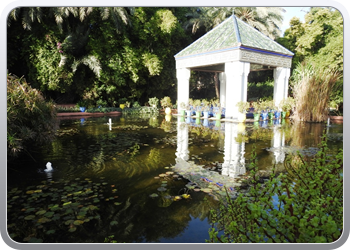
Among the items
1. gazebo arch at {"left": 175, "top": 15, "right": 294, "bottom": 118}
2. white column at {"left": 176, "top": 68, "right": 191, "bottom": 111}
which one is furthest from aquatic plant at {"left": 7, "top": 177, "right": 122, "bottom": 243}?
white column at {"left": 176, "top": 68, "right": 191, "bottom": 111}

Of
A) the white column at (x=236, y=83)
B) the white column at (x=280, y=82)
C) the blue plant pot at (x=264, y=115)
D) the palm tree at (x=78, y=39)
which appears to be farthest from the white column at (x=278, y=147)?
the palm tree at (x=78, y=39)

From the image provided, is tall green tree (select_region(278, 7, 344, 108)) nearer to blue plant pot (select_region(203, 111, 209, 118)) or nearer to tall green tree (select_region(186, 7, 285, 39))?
tall green tree (select_region(186, 7, 285, 39))

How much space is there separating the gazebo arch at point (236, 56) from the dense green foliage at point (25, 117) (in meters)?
8.79

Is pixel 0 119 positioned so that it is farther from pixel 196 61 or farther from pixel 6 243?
pixel 196 61

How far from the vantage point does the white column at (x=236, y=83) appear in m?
12.3

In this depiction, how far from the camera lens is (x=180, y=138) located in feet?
26.2

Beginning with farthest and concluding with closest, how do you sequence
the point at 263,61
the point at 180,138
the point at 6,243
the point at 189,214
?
the point at 263,61
the point at 180,138
the point at 189,214
the point at 6,243

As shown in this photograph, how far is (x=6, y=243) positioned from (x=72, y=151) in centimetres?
437

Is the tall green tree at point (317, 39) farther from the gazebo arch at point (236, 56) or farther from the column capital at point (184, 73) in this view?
the column capital at point (184, 73)

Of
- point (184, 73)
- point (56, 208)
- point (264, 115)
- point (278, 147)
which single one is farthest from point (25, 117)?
point (184, 73)

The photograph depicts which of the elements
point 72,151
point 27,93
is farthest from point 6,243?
point 72,151

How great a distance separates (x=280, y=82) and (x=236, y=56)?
4342 millimetres

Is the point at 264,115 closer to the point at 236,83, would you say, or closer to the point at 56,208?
the point at 236,83

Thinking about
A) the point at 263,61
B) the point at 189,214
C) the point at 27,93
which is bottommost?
the point at 189,214
